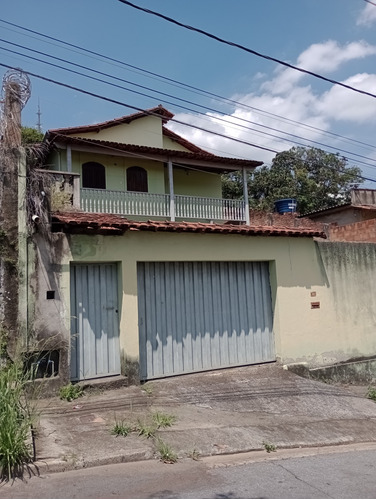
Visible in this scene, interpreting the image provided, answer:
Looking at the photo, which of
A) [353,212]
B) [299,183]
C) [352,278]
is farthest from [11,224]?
[299,183]

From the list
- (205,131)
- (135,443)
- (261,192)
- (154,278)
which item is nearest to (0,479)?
(135,443)

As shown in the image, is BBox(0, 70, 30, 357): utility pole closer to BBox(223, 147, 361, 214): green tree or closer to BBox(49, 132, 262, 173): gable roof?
BBox(49, 132, 262, 173): gable roof

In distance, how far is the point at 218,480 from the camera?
160 inches

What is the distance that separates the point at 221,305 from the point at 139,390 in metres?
2.30

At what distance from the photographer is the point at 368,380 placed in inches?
370

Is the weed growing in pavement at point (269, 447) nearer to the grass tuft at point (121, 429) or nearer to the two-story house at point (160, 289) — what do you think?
the grass tuft at point (121, 429)

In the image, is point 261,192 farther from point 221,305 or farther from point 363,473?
point 363,473

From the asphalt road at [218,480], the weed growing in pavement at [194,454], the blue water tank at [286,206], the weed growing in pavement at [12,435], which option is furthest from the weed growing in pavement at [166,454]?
the blue water tank at [286,206]

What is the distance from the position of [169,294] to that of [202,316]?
0.77 meters

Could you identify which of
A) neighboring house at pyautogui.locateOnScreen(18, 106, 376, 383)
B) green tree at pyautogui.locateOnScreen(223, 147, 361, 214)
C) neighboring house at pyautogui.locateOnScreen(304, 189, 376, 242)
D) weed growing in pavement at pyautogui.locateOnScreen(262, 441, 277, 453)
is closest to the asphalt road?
weed growing in pavement at pyautogui.locateOnScreen(262, 441, 277, 453)

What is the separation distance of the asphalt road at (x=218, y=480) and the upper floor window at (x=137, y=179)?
500 inches

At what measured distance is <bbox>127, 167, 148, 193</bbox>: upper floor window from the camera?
16.3 meters

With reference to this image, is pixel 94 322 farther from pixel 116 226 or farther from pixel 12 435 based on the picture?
pixel 12 435

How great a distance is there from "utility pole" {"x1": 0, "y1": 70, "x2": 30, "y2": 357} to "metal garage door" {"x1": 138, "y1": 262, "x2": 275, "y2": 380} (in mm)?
2044
